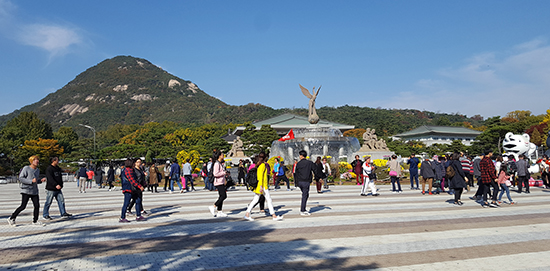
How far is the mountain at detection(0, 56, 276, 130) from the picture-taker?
453ft

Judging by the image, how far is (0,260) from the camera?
5.92 meters

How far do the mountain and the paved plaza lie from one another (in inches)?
4391

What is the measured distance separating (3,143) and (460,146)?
6302 centimetres

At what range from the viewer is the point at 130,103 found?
16300 centimetres

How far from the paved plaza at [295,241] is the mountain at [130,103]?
111529 mm

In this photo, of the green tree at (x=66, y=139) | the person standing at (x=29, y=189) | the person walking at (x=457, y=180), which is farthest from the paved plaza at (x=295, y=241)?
the green tree at (x=66, y=139)

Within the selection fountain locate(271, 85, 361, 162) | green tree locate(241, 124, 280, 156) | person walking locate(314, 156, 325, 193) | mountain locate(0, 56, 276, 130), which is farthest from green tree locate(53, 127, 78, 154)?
person walking locate(314, 156, 325, 193)

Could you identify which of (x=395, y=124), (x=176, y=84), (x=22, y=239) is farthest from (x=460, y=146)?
(x=176, y=84)

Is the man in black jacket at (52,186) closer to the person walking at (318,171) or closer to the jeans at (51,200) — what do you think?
the jeans at (51,200)

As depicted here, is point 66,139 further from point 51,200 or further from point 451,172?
point 451,172

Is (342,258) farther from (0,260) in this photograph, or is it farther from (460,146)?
(460,146)

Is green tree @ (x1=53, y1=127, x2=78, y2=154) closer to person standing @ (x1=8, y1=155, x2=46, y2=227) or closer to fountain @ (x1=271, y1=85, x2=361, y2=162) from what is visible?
fountain @ (x1=271, y1=85, x2=361, y2=162)

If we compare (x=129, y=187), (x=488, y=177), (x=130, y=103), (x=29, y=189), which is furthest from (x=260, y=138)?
(x=130, y=103)

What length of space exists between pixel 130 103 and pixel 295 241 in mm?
167725
